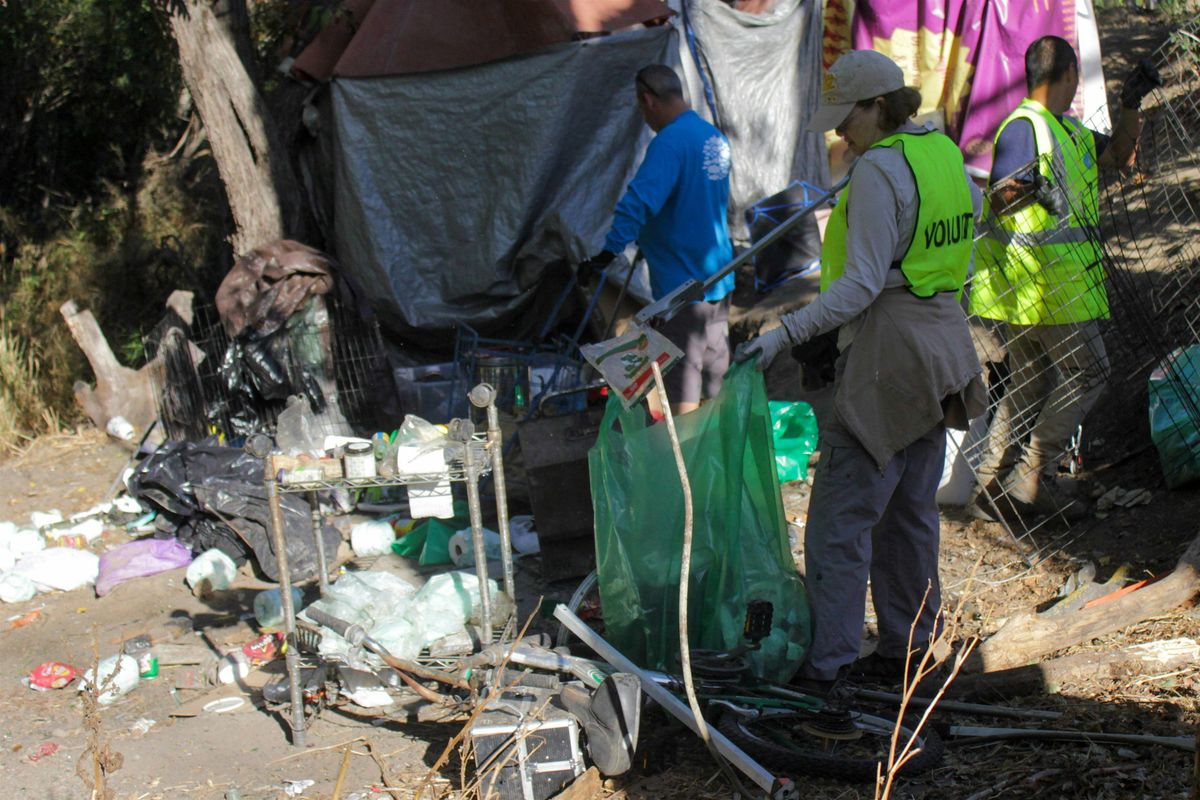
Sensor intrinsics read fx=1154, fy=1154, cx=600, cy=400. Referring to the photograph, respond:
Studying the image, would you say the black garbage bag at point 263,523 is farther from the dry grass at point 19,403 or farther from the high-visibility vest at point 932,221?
the high-visibility vest at point 932,221

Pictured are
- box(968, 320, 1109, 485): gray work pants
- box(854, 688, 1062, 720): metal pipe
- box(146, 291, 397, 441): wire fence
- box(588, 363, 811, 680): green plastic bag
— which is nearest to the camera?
box(854, 688, 1062, 720): metal pipe

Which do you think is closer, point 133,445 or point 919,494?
point 919,494

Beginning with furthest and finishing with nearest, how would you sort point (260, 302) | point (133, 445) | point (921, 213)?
point (133, 445), point (260, 302), point (921, 213)

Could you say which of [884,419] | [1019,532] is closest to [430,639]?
[884,419]

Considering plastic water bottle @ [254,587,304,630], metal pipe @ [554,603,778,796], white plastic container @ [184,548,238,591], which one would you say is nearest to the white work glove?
metal pipe @ [554,603,778,796]

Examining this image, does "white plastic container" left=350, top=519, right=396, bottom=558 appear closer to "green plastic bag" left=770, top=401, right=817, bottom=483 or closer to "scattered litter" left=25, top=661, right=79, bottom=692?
"scattered litter" left=25, top=661, right=79, bottom=692

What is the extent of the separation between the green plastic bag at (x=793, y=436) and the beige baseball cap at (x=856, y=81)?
2.35 meters

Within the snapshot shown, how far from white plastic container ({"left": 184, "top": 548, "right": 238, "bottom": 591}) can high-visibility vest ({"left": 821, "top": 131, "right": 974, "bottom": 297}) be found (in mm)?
3235

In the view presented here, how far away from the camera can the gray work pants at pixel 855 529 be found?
3.29 meters

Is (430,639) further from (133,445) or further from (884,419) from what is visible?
(133,445)

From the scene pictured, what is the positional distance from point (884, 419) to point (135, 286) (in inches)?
311

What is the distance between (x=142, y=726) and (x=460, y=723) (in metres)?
1.20

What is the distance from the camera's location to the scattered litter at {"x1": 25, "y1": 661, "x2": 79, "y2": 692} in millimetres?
4266

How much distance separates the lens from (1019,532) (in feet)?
15.2
